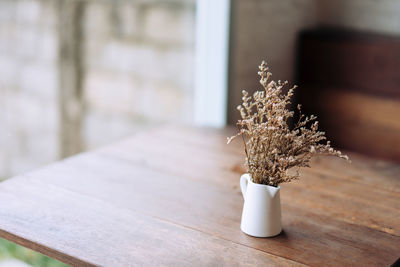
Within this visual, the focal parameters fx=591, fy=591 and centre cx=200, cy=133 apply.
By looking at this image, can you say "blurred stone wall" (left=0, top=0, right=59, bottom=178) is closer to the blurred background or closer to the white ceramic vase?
the blurred background

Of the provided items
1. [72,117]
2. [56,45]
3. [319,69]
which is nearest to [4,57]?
[56,45]

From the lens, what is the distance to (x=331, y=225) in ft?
4.75

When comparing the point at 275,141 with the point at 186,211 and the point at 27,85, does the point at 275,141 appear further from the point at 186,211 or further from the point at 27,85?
the point at 27,85

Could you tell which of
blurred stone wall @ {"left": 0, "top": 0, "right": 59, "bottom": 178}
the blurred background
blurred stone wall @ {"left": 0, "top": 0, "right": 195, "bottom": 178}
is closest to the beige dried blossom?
the blurred background

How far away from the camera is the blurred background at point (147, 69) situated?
269cm

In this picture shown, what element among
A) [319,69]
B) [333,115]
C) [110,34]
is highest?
[110,34]

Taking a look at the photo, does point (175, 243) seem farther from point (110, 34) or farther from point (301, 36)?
point (301, 36)

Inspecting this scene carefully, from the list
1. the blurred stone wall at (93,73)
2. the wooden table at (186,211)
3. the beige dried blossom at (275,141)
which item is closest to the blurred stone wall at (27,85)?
the blurred stone wall at (93,73)

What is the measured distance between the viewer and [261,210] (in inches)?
53.5

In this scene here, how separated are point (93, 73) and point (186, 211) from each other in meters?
1.51

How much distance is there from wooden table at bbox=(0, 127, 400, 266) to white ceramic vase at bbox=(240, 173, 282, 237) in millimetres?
23

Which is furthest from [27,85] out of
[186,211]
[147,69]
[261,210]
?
[261,210]

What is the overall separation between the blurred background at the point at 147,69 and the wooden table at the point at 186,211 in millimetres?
804

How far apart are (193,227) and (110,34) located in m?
1.57
